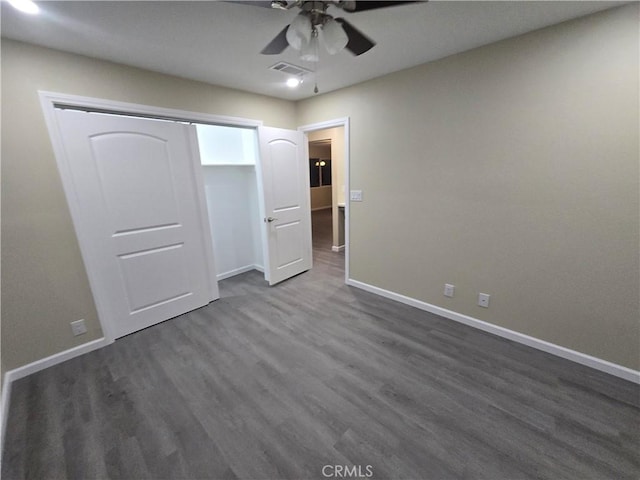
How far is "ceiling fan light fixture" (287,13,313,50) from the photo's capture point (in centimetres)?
130

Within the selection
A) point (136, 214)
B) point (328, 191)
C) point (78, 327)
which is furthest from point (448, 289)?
point (328, 191)

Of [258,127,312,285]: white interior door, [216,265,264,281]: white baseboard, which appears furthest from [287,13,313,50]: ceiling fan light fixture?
[216,265,264,281]: white baseboard

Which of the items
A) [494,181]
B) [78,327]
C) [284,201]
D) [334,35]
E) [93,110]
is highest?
[334,35]

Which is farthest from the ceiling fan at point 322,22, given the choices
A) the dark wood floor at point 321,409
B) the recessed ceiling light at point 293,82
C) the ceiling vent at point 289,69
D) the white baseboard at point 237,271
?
the white baseboard at point 237,271

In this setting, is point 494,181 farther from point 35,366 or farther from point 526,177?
point 35,366

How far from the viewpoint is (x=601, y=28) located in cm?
165

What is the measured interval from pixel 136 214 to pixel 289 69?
194cm

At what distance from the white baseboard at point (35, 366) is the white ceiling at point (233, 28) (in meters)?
2.33

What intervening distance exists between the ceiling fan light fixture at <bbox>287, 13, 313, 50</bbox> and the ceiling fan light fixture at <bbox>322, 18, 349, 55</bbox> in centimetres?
8

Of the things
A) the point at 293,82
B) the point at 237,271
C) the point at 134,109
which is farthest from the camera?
the point at 237,271

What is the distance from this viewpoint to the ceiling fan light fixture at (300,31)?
1302 mm

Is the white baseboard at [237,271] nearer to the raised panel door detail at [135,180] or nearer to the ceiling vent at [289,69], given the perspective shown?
the raised panel door detail at [135,180]

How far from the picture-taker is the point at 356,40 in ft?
5.04

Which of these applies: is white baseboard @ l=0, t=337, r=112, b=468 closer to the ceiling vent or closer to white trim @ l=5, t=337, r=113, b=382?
white trim @ l=5, t=337, r=113, b=382
